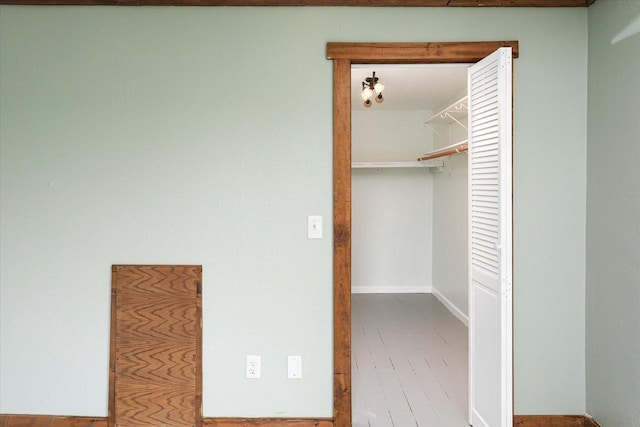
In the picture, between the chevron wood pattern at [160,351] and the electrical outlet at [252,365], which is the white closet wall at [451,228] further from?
the chevron wood pattern at [160,351]

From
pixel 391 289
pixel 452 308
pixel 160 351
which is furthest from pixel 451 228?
pixel 160 351

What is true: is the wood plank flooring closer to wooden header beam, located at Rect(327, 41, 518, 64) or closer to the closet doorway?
the closet doorway

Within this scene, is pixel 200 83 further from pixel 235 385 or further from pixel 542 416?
pixel 542 416

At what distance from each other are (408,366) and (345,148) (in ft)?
6.53

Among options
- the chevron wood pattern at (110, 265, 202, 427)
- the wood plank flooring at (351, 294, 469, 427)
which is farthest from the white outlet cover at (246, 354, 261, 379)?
the wood plank flooring at (351, 294, 469, 427)

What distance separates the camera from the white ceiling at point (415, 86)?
439 centimetres

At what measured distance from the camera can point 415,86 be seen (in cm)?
503

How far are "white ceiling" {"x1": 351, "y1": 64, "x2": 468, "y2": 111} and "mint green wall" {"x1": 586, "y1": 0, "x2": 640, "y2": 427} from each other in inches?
51.0

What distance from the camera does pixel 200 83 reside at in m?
2.71

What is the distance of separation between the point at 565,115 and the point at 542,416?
164 centimetres

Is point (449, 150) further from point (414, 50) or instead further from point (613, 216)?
point (613, 216)

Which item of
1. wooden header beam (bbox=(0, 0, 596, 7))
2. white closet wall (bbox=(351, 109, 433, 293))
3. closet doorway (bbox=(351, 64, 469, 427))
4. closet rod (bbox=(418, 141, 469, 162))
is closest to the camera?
wooden header beam (bbox=(0, 0, 596, 7))

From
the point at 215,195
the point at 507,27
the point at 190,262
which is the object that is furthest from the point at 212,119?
the point at 507,27

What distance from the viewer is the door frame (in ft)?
8.82
